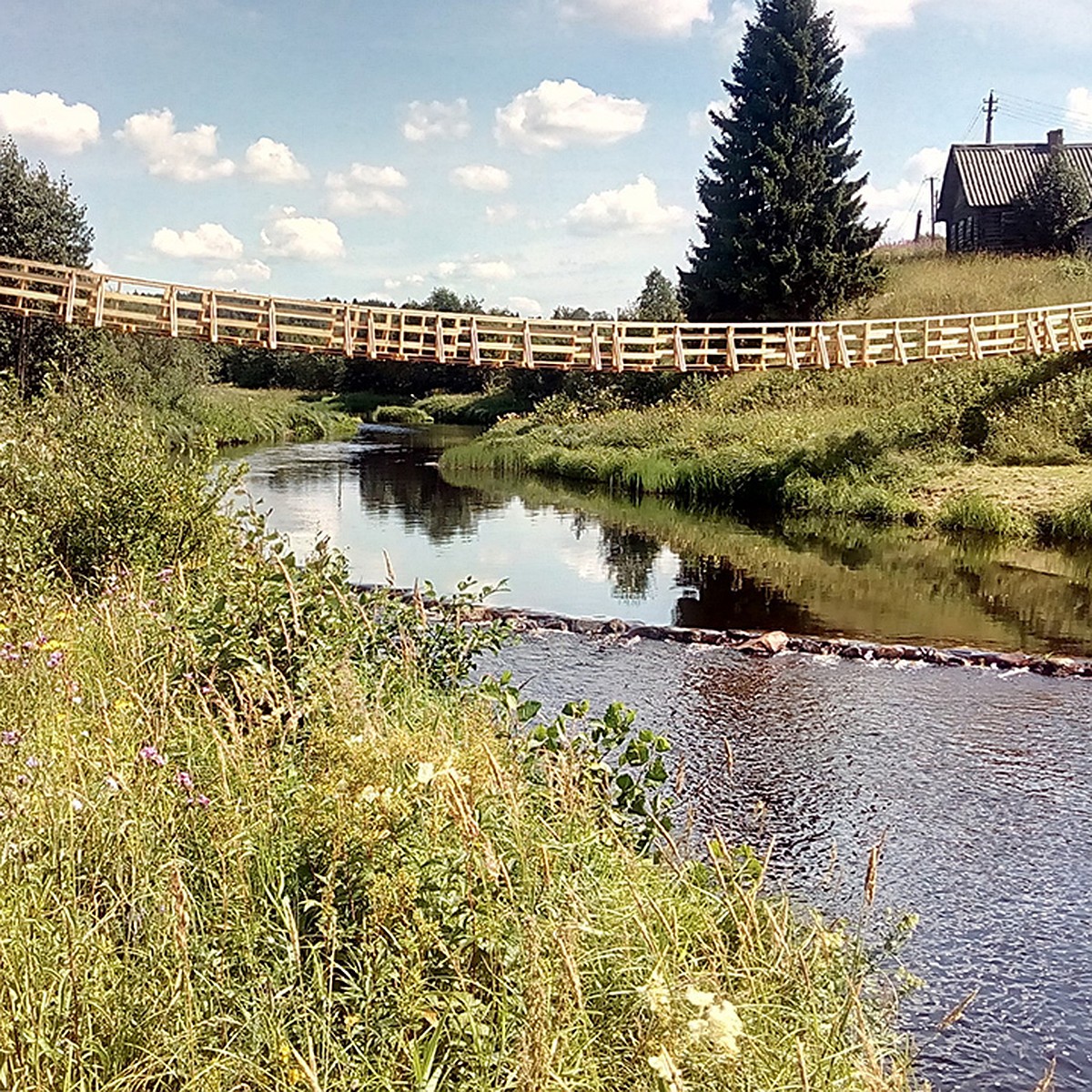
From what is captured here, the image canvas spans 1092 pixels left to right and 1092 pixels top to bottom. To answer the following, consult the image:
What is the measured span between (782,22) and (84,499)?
30970 millimetres

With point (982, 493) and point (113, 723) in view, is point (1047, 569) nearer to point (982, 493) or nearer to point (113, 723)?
point (982, 493)

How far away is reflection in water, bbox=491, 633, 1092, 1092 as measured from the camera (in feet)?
17.5

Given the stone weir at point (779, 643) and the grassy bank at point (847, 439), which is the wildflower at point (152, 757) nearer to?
the stone weir at point (779, 643)

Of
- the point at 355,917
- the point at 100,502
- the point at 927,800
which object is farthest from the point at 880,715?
the point at 355,917

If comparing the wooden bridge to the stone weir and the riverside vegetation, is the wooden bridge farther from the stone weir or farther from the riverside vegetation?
the riverside vegetation

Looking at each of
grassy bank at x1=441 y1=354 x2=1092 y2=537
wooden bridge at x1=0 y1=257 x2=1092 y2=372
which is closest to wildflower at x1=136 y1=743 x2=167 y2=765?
wooden bridge at x1=0 y1=257 x2=1092 y2=372

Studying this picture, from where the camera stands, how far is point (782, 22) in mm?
33469

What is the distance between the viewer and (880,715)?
10.0m

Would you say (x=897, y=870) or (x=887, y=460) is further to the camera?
(x=887, y=460)

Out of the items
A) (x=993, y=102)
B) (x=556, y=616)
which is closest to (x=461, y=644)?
(x=556, y=616)

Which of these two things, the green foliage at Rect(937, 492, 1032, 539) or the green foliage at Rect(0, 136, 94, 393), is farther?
the green foliage at Rect(0, 136, 94, 393)

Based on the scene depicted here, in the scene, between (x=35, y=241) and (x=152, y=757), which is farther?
(x=35, y=241)

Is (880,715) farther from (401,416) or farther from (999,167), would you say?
(401,416)

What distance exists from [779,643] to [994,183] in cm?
3788
